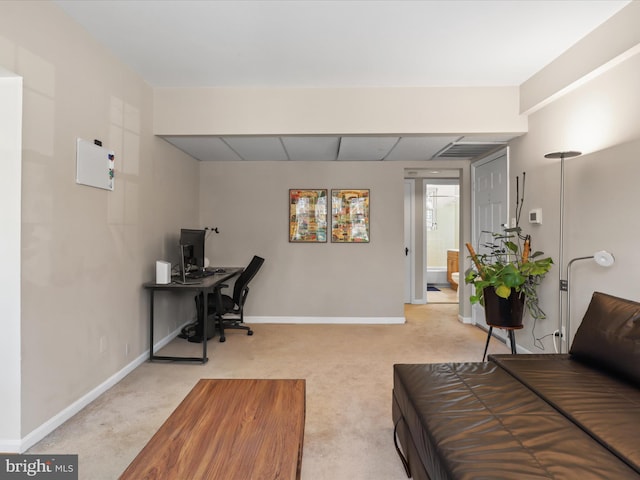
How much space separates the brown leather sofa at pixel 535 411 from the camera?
3.72 feet

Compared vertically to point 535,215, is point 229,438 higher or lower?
lower

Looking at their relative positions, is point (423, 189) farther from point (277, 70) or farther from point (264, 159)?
point (277, 70)

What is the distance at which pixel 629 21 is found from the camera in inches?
84.6

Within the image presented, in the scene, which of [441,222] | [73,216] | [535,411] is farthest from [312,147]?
[441,222]

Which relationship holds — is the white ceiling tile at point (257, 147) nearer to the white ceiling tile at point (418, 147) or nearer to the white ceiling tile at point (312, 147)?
the white ceiling tile at point (312, 147)

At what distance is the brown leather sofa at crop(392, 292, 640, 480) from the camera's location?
113 cm

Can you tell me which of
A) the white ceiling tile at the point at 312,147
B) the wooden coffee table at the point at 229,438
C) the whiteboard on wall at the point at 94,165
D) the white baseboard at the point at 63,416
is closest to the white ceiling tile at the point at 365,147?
the white ceiling tile at the point at 312,147

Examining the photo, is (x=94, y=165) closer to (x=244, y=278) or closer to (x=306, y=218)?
(x=244, y=278)

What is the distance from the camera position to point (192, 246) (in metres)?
3.79

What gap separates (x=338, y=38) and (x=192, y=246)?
8.43ft

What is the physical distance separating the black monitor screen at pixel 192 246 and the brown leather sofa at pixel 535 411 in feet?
8.61

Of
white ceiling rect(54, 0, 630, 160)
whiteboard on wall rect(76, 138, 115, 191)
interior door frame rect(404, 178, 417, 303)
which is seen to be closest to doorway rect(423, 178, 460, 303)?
interior door frame rect(404, 178, 417, 303)

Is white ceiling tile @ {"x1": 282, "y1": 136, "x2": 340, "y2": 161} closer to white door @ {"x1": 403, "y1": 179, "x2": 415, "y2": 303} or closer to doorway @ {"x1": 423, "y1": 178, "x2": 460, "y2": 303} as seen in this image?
white door @ {"x1": 403, "y1": 179, "x2": 415, "y2": 303}

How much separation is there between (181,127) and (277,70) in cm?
119
